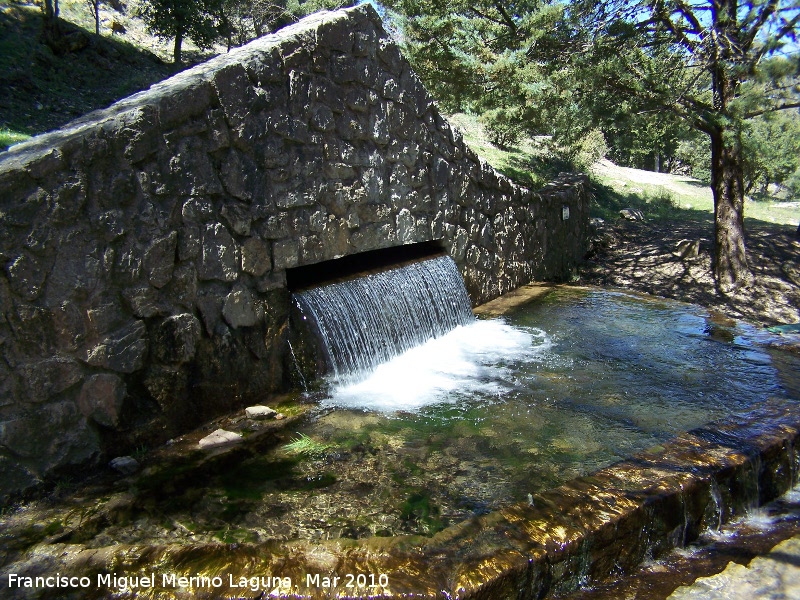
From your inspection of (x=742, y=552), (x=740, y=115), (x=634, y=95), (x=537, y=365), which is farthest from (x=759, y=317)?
(x=742, y=552)

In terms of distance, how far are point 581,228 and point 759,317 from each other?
294 cm

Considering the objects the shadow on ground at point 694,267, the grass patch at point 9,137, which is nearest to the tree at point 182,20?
the grass patch at point 9,137

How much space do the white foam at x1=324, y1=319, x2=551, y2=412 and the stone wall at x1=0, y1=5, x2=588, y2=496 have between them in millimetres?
828

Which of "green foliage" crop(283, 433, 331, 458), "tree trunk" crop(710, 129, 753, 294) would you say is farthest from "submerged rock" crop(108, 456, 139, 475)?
"tree trunk" crop(710, 129, 753, 294)

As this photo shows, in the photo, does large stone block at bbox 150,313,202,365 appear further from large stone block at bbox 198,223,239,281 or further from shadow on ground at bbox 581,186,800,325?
shadow on ground at bbox 581,186,800,325

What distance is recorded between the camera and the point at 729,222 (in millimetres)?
8820

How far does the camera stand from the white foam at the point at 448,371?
4.66m

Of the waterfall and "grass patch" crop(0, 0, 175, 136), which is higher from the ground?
"grass patch" crop(0, 0, 175, 136)

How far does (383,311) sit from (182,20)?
12453 millimetres

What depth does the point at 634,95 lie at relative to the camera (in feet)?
27.5

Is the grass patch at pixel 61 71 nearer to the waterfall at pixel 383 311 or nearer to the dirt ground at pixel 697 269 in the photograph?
the waterfall at pixel 383 311

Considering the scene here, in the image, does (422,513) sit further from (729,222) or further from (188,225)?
(729,222)

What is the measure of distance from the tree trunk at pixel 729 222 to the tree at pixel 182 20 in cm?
1197

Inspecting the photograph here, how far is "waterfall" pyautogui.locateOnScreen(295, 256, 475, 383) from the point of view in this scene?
4934mm
